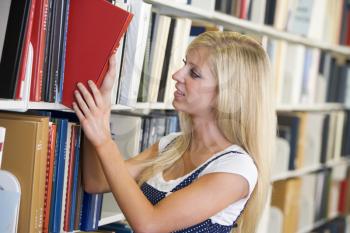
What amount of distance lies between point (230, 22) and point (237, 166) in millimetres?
962

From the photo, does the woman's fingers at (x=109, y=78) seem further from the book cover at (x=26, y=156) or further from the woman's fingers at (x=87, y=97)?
the book cover at (x=26, y=156)

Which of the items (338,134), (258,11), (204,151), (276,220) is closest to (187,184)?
(204,151)

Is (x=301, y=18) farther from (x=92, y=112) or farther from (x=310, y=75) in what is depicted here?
(x=92, y=112)

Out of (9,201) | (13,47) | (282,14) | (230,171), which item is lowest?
(9,201)

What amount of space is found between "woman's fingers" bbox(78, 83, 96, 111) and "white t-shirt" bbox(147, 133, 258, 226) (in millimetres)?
267

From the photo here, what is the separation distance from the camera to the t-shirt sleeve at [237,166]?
1467mm

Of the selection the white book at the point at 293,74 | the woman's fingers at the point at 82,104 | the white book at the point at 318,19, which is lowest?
the woman's fingers at the point at 82,104

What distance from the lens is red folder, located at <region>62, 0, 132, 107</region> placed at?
4.60ft

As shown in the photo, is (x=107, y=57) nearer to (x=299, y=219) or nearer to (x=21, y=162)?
(x=21, y=162)

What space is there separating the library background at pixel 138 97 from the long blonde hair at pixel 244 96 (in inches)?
7.7

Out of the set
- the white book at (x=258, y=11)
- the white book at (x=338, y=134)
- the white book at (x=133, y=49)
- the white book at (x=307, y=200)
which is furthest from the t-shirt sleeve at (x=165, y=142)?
the white book at (x=338, y=134)

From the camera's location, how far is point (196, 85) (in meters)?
1.52

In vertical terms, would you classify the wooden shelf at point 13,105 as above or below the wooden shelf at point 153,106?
below

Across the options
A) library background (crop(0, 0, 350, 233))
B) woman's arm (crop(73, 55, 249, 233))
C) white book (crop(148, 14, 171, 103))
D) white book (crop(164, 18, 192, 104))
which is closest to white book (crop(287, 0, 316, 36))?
library background (crop(0, 0, 350, 233))
